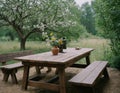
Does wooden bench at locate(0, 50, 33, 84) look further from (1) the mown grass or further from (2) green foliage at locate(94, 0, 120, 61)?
(2) green foliage at locate(94, 0, 120, 61)

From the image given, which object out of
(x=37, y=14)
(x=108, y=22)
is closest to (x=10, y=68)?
(x=108, y=22)

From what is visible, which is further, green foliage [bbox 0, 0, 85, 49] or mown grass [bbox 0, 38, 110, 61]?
green foliage [bbox 0, 0, 85, 49]

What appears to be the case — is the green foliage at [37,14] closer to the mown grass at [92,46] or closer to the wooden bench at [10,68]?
the mown grass at [92,46]

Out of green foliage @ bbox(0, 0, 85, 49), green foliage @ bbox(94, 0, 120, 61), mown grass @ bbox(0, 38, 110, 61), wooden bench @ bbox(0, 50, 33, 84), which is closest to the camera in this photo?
wooden bench @ bbox(0, 50, 33, 84)

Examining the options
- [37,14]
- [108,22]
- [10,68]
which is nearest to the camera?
[10,68]

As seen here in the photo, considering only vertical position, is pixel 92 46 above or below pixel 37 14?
below

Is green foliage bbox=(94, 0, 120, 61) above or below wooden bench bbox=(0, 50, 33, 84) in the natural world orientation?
above

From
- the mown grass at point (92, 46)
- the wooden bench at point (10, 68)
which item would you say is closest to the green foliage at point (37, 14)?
the mown grass at point (92, 46)

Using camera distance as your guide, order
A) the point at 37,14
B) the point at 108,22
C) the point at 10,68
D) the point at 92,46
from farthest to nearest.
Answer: the point at 92,46 < the point at 37,14 < the point at 108,22 < the point at 10,68

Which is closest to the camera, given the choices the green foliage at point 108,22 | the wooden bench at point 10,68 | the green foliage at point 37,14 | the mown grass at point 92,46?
the wooden bench at point 10,68

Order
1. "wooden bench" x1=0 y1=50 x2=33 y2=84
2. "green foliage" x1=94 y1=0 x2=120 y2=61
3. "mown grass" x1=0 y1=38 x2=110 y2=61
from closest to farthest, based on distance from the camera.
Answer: "wooden bench" x1=0 y1=50 x2=33 y2=84 < "green foliage" x1=94 y1=0 x2=120 y2=61 < "mown grass" x1=0 y1=38 x2=110 y2=61

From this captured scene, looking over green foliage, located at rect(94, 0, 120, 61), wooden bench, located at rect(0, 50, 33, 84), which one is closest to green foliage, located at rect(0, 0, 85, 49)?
green foliage, located at rect(94, 0, 120, 61)

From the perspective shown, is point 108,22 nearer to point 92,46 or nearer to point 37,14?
point 37,14

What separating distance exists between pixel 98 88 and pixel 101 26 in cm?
336
